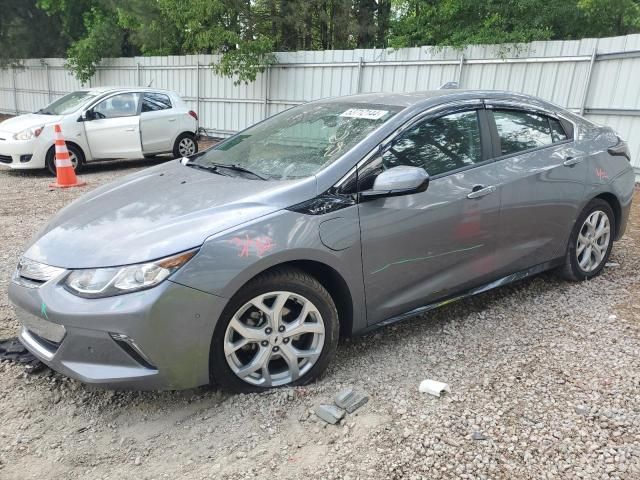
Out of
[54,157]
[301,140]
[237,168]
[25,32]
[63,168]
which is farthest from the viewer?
[25,32]

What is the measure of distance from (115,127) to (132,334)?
8.04 m

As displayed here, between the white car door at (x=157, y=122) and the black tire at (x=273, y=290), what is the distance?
26.4 ft

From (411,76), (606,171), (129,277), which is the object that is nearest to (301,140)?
(129,277)

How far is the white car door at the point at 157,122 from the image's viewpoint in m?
9.76

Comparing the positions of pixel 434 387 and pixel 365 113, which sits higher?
pixel 365 113

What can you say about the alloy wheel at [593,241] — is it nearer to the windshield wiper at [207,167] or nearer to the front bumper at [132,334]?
the windshield wiper at [207,167]

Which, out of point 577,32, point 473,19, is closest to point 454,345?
point 473,19

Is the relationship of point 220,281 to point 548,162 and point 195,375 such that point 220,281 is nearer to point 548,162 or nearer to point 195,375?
point 195,375

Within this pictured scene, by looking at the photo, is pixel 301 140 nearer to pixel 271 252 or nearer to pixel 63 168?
pixel 271 252

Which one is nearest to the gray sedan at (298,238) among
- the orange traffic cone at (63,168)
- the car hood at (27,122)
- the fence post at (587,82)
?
the orange traffic cone at (63,168)

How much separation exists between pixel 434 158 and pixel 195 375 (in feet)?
6.24

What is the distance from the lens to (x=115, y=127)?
368 inches

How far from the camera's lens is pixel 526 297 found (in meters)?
4.05

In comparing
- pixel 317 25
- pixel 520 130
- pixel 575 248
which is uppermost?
pixel 317 25
